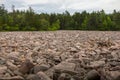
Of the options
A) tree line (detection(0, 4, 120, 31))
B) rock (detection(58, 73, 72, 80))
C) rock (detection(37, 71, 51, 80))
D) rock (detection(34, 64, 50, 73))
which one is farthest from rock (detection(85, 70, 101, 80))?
tree line (detection(0, 4, 120, 31))

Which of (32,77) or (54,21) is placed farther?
(54,21)

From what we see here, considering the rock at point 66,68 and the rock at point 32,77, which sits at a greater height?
the rock at point 66,68

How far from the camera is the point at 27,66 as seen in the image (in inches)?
302

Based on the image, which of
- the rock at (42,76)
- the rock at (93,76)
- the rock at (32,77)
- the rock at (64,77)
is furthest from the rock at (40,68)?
the rock at (93,76)

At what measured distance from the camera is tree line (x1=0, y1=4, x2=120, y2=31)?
2931 inches

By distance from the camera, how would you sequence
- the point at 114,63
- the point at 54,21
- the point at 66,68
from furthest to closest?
1. the point at 54,21
2. the point at 114,63
3. the point at 66,68

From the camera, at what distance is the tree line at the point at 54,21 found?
7444cm

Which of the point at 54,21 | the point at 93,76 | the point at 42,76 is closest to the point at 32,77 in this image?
the point at 42,76

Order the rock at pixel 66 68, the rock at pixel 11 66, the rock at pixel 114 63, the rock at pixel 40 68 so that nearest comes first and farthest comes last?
1. the rock at pixel 66 68
2. the rock at pixel 40 68
3. the rock at pixel 114 63
4. the rock at pixel 11 66

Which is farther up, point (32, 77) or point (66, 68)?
point (66, 68)

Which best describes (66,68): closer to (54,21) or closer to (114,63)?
(114,63)

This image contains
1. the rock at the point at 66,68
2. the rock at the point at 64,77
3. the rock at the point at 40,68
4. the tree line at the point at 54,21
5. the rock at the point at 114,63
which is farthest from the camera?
the tree line at the point at 54,21

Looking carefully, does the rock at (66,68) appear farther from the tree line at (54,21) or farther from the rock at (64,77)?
the tree line at (54,21)

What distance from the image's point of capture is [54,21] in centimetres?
9231
